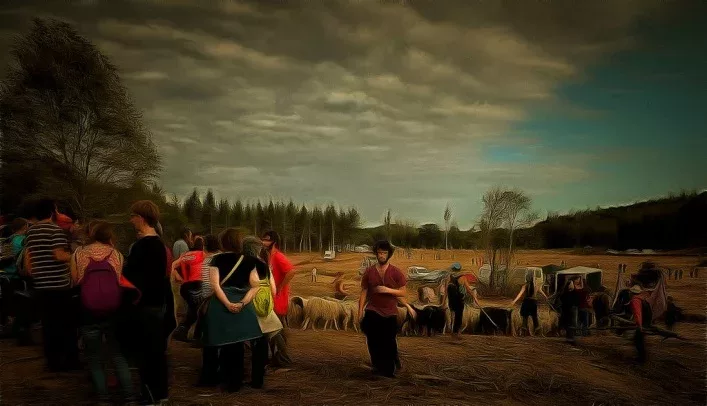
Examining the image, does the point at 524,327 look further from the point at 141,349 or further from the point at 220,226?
the point at 141,349

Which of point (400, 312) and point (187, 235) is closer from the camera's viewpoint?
point (187, 235)

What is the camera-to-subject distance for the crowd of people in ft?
15.2

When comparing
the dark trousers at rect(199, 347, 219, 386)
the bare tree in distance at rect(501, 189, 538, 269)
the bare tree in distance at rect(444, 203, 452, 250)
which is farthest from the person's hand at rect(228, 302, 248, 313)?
the bare tree in distance at rect(501, 189, 538, 269)

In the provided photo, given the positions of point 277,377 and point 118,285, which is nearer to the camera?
point 118,285

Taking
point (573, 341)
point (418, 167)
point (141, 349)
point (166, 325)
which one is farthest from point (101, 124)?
point (573, 341)

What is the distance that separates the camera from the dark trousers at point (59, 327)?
5.58 metres

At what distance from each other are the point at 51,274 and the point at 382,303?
336cm

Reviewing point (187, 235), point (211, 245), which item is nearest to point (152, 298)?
point (211, 245)

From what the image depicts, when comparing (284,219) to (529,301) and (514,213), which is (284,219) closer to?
(514,213)

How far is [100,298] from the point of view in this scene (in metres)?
4.65

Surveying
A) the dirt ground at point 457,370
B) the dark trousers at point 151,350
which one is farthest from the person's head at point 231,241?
the dirt ground at point 457,370

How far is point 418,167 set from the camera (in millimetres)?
7473

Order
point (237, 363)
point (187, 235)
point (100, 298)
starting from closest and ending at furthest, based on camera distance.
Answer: point (100, 298) < point (237, 363) < point (187, 235)

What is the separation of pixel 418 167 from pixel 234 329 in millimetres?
3590
